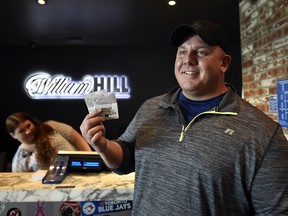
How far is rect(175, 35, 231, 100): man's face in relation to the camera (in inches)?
42.5

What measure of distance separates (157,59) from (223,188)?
4614 mm

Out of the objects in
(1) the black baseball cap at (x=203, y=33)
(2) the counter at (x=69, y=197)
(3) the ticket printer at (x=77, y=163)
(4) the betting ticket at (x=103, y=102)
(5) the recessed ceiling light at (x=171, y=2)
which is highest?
(5) the recessed ceiling light at (x=171, y=2)

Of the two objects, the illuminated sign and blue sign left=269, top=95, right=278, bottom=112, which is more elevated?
the illuminated sign

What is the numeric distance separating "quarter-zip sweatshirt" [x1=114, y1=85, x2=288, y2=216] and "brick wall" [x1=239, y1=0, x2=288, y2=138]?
123 cm

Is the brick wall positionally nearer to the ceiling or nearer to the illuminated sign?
the ceiling

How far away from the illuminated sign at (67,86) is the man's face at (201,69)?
13.3ft

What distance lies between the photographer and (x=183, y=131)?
107cm

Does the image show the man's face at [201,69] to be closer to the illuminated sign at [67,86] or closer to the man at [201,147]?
→ the man at [201,147]

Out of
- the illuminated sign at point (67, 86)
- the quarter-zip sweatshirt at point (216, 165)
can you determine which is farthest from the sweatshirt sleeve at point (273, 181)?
the illuminated sign at point (67, 86)

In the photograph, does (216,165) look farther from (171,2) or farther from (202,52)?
(171,2)

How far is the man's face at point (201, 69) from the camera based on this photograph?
42.5 inches

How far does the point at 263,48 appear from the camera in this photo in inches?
90.4

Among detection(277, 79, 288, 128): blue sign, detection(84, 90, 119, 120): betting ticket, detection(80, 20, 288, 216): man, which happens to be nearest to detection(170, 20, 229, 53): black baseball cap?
detection(80, 20, 288, 216): man

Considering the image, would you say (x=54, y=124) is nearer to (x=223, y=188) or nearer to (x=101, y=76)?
(x=223, y=188)
